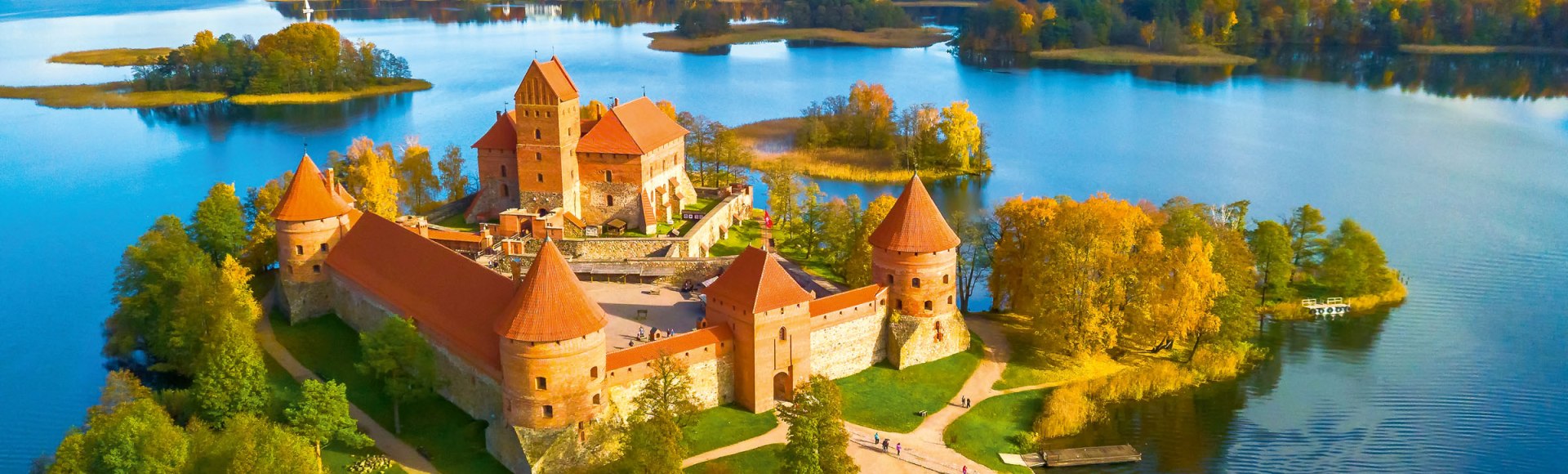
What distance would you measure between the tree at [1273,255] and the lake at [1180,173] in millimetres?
2390

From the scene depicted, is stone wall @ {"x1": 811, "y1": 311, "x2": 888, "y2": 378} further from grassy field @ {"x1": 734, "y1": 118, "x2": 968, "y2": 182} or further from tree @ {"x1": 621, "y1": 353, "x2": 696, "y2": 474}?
grassy field @ {"x1": 734, "y1": 118, "x2": 968, "y2": 182}

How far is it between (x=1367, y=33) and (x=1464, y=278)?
8440cm

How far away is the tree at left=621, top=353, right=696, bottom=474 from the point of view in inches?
1237

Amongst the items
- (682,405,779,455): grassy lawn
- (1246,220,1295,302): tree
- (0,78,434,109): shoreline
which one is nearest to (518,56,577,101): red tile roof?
(682,405,779,455): grassy lawn

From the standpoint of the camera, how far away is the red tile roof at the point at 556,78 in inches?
1980

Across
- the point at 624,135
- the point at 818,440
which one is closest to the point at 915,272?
the point at 818,440

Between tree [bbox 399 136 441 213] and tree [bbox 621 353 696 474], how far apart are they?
27534 millimetres

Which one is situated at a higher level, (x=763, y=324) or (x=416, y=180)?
(x=416, y=180)

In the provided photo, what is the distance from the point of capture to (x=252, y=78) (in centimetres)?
10512

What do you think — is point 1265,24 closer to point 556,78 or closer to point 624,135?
point 624,135

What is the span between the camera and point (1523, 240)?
197 ft

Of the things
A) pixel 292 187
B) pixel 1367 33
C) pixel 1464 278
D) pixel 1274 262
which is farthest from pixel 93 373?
pixel 1367 33

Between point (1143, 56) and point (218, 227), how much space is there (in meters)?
93.1

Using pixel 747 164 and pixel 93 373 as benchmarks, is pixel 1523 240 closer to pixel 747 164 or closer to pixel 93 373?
pixel 747 164
